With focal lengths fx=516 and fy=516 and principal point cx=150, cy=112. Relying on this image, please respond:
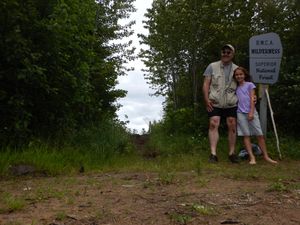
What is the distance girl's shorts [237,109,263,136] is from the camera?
28.9ft

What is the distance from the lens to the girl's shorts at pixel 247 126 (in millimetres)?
8797

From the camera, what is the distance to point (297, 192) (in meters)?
5.75

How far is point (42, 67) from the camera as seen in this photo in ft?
30.3

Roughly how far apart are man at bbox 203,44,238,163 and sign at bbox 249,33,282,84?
0.78 m

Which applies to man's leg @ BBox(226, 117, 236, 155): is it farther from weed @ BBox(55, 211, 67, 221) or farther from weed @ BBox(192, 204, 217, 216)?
weed @ BBox(55, 211, 67, 221)

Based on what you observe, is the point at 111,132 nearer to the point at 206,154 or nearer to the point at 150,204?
the point at 206,154

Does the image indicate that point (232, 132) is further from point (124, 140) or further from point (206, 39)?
point (206, 39)

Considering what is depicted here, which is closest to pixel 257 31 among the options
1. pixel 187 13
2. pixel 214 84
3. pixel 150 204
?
pixel 187 13

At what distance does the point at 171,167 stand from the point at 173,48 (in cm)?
864

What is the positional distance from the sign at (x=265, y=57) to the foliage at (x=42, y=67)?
3.21 meters

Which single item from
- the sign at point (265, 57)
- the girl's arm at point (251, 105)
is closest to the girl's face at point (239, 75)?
the girl's arm at point (251, 105)

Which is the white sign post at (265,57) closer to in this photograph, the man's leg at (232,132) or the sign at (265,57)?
the sign at (265,57)

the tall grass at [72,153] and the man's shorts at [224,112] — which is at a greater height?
the man's shorts at [224,112]

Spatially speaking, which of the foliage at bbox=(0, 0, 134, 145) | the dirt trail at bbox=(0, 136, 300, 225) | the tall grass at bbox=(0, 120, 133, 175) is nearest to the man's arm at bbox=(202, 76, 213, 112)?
the tall grass at bbox=(0, 120, 133, 175)
